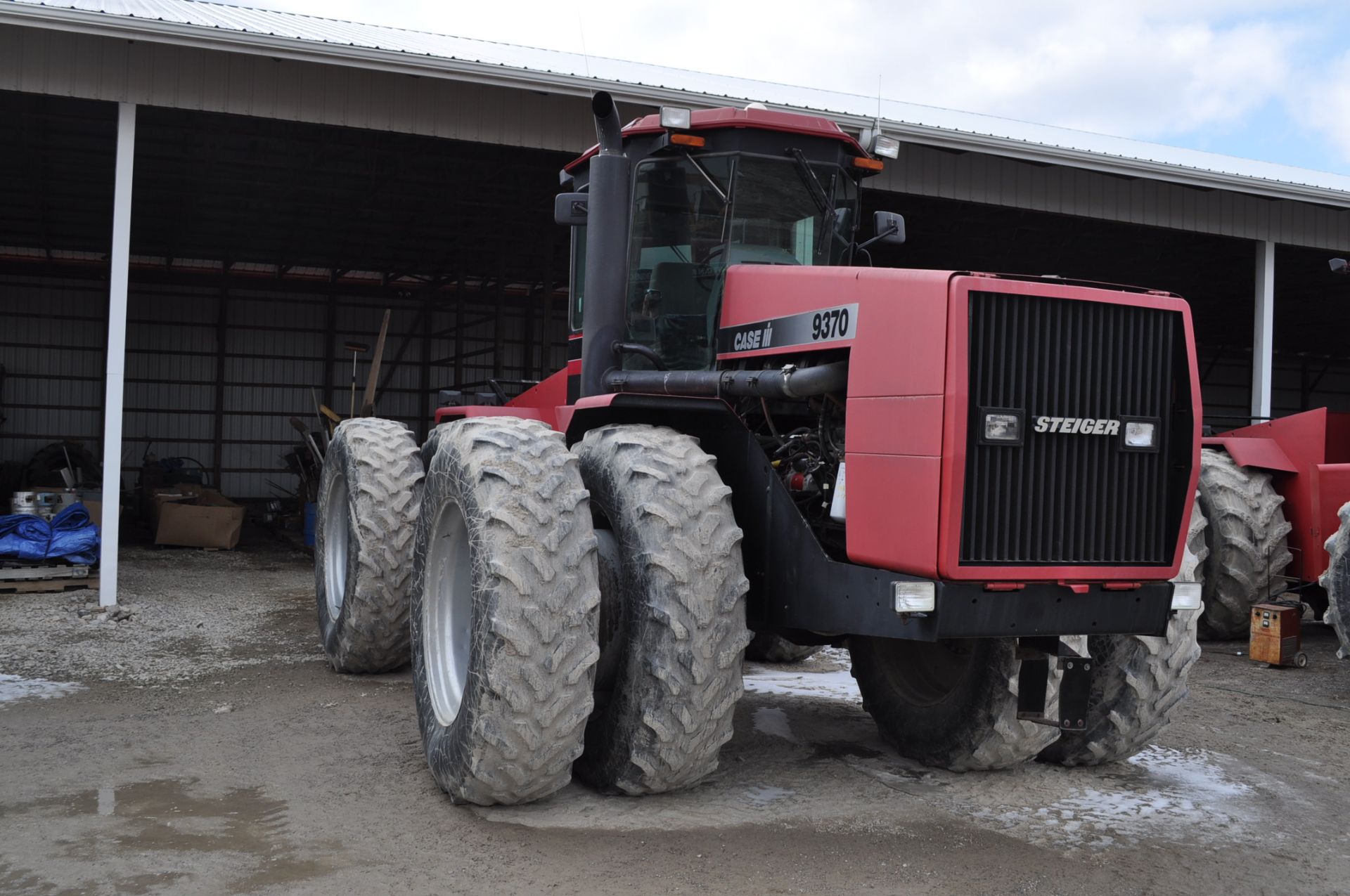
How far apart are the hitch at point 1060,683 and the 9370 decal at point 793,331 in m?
1.42

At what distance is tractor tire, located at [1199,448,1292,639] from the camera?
30.0 feet

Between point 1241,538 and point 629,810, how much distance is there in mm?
6443

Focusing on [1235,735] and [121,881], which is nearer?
[121,881]

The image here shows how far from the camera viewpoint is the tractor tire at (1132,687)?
5.11 metres

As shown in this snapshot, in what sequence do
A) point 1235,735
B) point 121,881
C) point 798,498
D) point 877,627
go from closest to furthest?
point 121,881 < point 877,627 < point 798,498 < point 1235,735

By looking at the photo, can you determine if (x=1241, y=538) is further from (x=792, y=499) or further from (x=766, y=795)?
(x=792, y=499)

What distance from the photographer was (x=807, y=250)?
18.0ft

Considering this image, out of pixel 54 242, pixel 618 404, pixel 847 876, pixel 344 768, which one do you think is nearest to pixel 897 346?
pixel 618 404

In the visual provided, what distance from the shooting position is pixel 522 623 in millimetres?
4305

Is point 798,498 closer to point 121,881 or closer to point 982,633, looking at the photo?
point 982,633

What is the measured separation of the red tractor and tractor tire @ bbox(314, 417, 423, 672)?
6249 mm

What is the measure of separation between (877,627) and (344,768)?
2.62m

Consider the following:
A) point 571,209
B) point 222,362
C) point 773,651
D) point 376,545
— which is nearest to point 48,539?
point 376,545

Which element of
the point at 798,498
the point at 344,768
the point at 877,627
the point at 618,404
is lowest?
the point at 344,768
